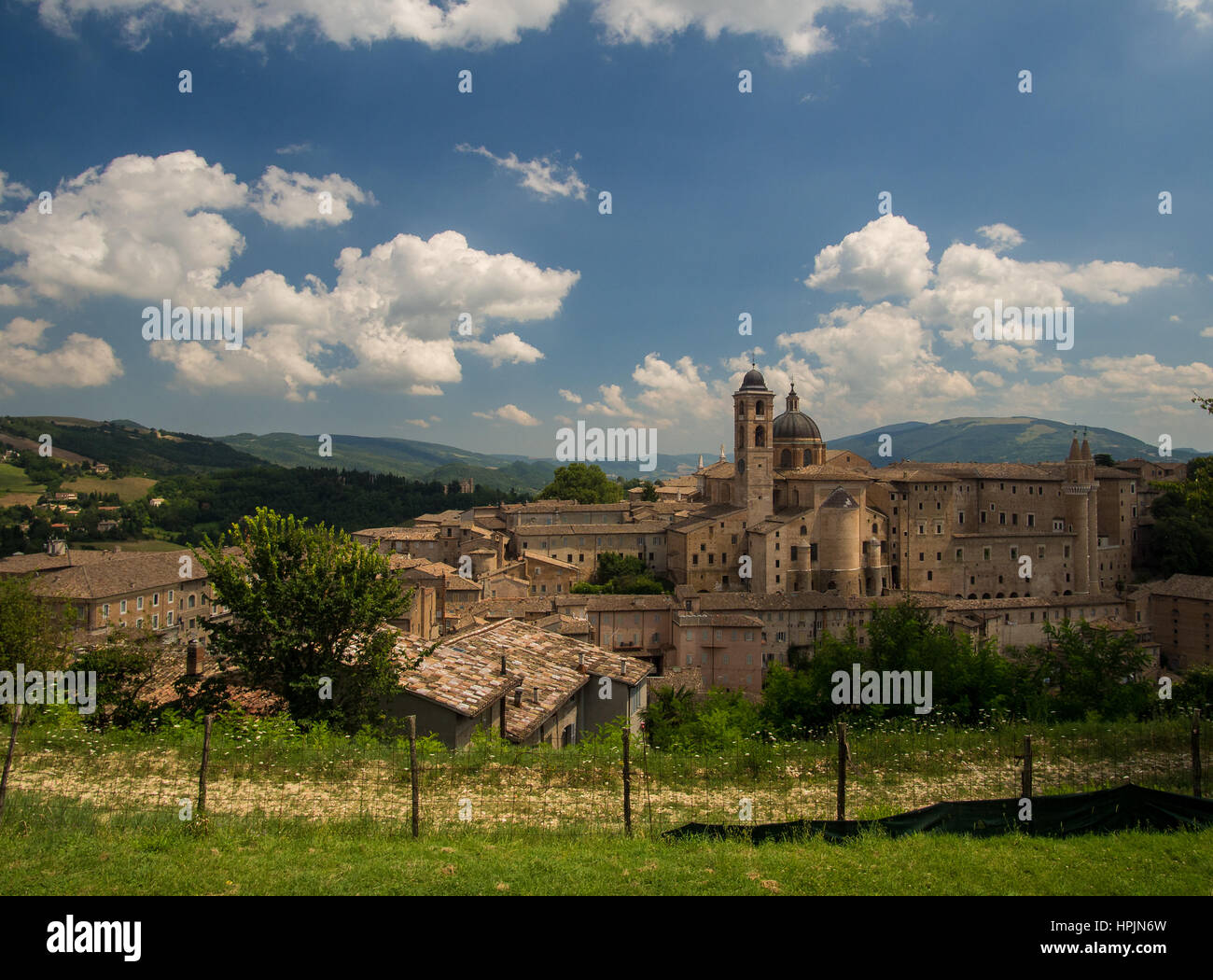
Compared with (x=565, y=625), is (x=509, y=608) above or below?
above

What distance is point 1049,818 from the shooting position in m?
8.46

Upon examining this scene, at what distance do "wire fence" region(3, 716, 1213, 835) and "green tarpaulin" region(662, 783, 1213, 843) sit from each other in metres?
1.06

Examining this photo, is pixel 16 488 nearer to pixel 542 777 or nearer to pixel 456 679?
pixel 456 679

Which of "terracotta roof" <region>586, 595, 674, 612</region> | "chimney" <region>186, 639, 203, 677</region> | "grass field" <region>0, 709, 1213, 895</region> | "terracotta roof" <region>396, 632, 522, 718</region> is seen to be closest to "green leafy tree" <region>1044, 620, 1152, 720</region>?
"grass field" <region>0, 709, 1213, 895</region>

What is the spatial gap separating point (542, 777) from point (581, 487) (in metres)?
A: 75.6

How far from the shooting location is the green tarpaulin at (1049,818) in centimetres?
827

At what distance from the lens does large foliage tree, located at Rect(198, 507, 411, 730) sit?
1359 centimetres

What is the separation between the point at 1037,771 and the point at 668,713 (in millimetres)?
9922

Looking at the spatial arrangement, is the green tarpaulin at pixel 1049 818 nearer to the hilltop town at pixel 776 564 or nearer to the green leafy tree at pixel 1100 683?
the green leafy tree at pixel 1100 683

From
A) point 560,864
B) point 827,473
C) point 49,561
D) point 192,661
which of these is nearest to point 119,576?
point 49,561

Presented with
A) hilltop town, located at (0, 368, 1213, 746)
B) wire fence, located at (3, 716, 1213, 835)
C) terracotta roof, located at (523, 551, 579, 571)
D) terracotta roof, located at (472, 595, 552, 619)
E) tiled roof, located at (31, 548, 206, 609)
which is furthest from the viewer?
terracotta roof, located at (523, 551, 579, 571)

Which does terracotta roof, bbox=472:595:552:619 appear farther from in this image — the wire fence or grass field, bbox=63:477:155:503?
grass field, bbox=63:477:155:503

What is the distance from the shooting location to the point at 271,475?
136750 mm

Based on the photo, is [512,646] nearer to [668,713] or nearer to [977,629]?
[668,713]
